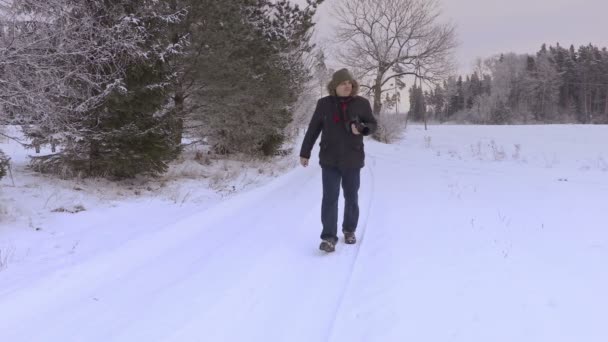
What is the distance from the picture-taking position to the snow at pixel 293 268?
2838 millimetres

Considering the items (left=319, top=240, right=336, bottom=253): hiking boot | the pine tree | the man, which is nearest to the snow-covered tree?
the pine tree

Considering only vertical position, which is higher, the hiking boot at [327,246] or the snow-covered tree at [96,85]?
the snow-covered tree at [96,85]

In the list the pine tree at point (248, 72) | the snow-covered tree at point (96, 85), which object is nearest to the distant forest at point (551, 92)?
the pine tree at point (248, 72)

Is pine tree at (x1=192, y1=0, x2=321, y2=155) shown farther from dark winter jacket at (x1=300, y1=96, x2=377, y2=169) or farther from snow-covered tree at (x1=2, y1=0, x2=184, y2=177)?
dark winter jacket at (x1=300, y1=96, x2=377, y2=169)

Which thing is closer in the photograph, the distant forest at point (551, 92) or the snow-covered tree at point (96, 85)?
the snow-covered tree at point (96, 85)

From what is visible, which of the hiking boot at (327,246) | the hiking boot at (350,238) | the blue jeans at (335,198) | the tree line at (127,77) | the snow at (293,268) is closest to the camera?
the snow at (293,268)

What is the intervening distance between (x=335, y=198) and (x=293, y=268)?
964 millimetres

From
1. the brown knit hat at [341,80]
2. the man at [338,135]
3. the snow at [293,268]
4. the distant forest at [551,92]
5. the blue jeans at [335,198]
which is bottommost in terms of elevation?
the snow at [293,268]

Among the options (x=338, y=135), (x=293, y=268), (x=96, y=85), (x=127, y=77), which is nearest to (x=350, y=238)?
(x=293, y=268)

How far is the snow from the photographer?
2.84 m

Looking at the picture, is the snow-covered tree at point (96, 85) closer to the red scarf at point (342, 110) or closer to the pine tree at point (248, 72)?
the pine tree at point (248, 72)

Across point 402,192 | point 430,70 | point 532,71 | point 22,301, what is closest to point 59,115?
point 22,301

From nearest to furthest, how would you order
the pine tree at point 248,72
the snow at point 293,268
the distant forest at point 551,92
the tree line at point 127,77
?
1. the snow at point 293,268
2. the tree line at point 127,77
3. the pine tree at point 248,72
4. the distant forest at point 551,92

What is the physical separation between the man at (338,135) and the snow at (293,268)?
1.41 feet
